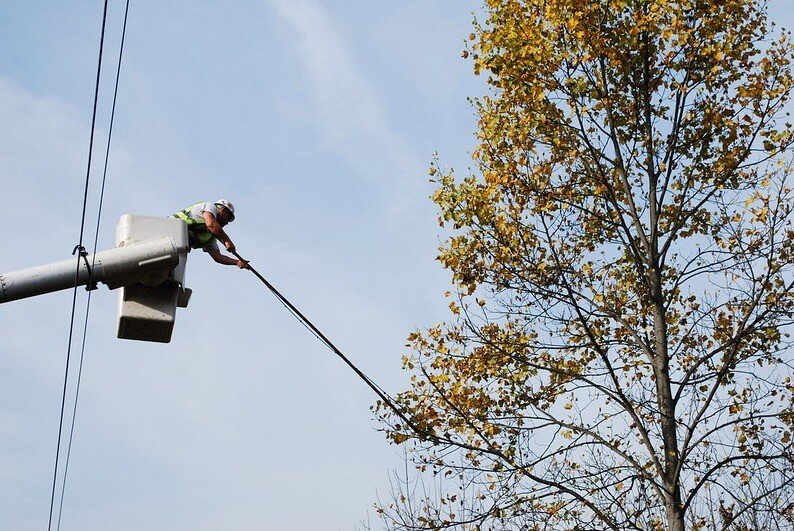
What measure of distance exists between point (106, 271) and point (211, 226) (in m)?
1.65

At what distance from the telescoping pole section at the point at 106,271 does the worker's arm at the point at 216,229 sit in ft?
4.22

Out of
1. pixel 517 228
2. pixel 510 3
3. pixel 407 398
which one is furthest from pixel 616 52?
pixel 407 398

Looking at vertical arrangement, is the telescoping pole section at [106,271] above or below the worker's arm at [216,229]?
below

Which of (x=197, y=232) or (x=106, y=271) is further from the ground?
(x=197, y=232)

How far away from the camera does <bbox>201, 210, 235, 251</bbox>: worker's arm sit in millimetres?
7383

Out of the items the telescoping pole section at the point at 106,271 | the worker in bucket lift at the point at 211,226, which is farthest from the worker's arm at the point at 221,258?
the telescoping pole section at the point at 106,271

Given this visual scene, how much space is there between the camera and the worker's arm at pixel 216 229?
7.38 m

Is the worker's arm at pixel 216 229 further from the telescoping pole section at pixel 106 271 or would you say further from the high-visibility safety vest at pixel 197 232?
the telescoping pole section at pixel 106 271

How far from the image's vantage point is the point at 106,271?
19.0ft

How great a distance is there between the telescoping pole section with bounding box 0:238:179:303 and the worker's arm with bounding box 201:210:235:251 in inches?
50.6

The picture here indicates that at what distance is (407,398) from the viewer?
10148 millimetres

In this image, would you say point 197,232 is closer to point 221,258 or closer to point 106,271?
point 221,258

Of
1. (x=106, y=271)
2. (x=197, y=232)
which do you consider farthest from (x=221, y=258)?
(x=106, y=271)

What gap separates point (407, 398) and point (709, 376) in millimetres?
2985
